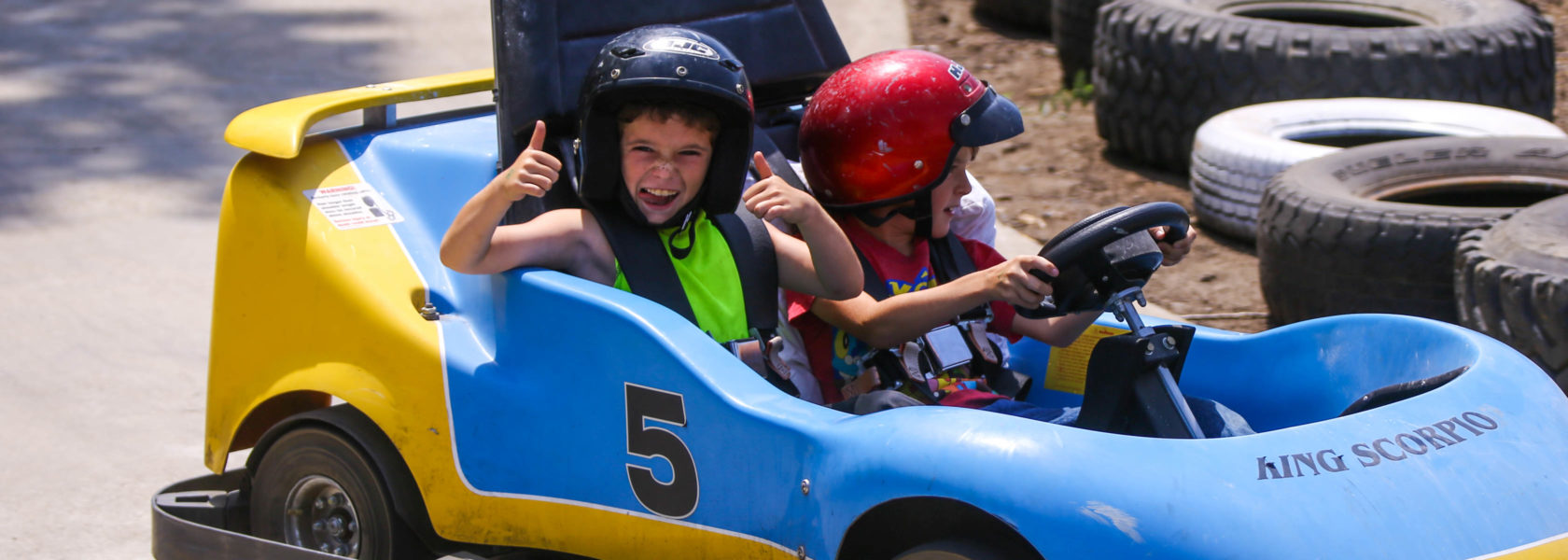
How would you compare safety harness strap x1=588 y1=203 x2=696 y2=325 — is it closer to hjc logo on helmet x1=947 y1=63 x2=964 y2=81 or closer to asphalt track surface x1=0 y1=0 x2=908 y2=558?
hjc logo on helmet x1=947 y1=63 x2=964 y2=81

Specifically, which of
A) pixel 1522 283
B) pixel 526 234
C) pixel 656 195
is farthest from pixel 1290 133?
pixel 526 234

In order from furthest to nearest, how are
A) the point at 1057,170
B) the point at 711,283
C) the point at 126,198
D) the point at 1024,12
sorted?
1. the point at 1024,12
2. the point at 1057,170
3. the point at 126,198
4. the point at 711,283

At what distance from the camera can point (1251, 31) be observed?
5.43 metres

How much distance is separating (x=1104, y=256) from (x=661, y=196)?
2.58ft

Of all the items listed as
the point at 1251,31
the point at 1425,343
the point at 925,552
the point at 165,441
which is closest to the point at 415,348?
the point at 925,552

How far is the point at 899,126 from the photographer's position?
2.71 meters

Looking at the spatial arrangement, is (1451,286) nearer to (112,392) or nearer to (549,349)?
(549,349)

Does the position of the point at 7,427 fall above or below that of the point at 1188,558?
below

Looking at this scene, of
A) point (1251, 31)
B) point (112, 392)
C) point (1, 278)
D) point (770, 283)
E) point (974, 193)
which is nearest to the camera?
point (770, 283)

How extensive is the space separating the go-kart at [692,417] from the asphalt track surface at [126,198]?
64cm

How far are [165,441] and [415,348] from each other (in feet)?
4.75

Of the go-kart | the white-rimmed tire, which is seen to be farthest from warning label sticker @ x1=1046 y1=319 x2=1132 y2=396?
the white-rimmed tire

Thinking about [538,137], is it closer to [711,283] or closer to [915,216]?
[711,283]

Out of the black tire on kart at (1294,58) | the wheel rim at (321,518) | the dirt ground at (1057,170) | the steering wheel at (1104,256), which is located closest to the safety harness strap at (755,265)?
the steering wheel at (1104,256)
